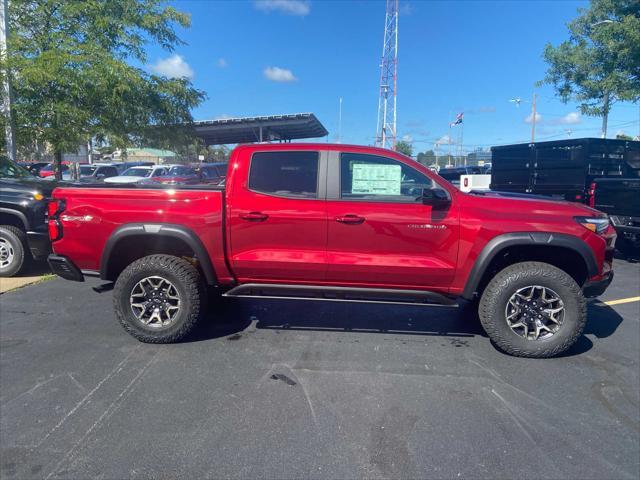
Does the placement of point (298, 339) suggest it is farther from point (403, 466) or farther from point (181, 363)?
point (403, 466)

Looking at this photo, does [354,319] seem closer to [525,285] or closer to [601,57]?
[525,285]

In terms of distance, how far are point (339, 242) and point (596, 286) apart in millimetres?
2395

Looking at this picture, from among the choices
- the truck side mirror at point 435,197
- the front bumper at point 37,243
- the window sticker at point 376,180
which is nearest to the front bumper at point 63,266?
the front bumper at point 37,243

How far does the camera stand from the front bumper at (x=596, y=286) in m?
4.06

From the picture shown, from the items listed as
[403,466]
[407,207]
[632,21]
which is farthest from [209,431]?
[632,21]

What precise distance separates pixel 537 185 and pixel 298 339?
8.48 metres

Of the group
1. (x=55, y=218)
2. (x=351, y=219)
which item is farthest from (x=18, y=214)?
(x=351, y=219)

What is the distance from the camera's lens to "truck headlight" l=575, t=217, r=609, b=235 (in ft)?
13.1

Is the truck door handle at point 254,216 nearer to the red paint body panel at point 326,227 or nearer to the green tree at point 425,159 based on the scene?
the red paint body panel at point 326,227

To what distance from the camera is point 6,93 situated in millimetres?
8945

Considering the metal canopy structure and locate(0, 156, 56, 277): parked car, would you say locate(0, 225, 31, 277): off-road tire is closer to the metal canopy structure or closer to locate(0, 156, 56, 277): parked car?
locate(0, 156, 56, 277): parked car

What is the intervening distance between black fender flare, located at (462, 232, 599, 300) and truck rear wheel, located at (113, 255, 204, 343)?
2643mm

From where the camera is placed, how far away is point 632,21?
36.7 ft

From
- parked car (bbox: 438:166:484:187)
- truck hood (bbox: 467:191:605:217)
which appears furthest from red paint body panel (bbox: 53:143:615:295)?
parked car (bbox: 438:166:484:187)
